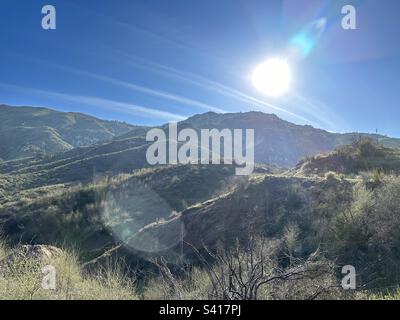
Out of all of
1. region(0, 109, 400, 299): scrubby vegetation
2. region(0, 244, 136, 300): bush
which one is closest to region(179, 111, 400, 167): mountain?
region(0, 109, 400, 299): scrubby vegetation

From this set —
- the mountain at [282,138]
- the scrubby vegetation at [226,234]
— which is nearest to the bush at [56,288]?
the scrubby vegetation at [226,234]

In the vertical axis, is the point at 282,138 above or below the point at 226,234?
above

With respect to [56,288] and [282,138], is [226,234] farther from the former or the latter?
[282,138]

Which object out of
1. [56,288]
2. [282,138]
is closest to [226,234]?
[56,288]

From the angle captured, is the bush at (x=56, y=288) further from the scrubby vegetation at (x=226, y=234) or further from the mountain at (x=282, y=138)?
the mountain at (x=282, y=138)

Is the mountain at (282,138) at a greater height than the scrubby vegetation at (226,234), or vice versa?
the mountain at (282,138)

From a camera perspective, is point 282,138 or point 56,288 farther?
point 282,138

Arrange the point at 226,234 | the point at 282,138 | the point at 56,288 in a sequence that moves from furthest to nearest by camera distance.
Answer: the point at 282,138
the point at 226,234
the point at 56,288

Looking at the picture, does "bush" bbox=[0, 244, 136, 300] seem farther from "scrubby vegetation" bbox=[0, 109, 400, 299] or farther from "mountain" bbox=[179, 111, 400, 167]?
"mountain" bbox=[179, 111, 400, 167]

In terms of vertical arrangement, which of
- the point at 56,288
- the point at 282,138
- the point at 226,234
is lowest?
the point at 56,288

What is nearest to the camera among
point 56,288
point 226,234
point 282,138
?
point 56,288

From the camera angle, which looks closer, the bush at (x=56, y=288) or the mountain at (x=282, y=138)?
the bush at (x=56, y=288)

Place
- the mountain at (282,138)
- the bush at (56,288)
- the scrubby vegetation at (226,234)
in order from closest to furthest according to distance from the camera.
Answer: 1. the bush at (56,288)
2. the scrubby vegetation at (226,234)
3. the mountain at (282,138)
